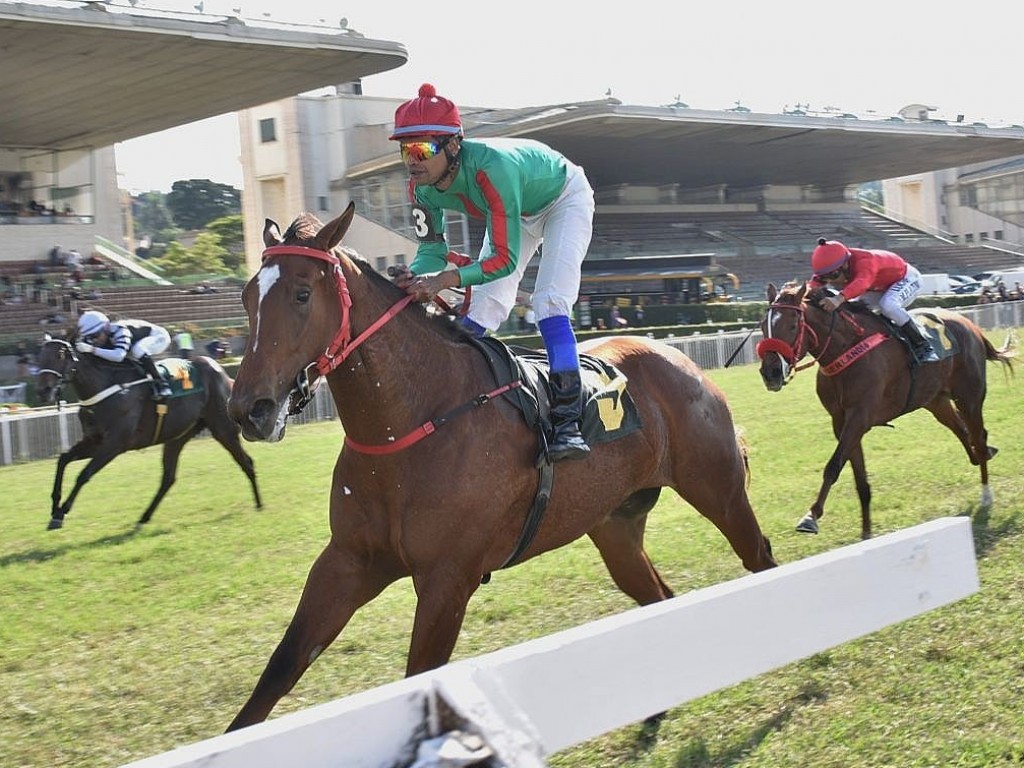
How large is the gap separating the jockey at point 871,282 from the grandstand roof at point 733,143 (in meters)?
29.3

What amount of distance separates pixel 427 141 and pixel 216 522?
6.38 m

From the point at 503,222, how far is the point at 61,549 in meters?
6.07

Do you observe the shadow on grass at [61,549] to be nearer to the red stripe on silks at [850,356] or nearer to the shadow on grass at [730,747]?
the red stripe on silks at [850,356]

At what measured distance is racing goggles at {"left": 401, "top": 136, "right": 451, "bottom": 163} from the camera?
396 centimetres

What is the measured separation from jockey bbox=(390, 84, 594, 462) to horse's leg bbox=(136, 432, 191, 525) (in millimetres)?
6123

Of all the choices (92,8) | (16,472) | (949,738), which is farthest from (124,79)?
(949,738)

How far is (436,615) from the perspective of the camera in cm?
362

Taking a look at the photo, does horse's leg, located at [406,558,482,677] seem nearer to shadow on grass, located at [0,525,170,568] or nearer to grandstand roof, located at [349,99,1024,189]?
shadow on grass, located at [0,525,170,568]

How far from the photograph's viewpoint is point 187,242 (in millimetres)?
74125

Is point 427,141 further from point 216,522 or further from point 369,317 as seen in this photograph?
point 216,522

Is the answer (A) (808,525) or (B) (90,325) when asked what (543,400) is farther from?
(B) (90,325)

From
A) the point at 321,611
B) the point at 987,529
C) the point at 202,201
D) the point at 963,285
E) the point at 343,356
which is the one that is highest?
the point at 202,201

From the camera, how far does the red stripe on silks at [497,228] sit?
3945 millimetres

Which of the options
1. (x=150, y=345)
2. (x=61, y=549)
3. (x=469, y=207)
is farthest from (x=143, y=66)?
(x=469, y=207)
